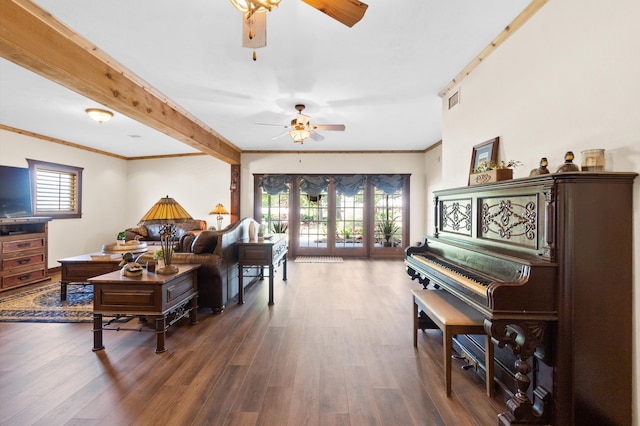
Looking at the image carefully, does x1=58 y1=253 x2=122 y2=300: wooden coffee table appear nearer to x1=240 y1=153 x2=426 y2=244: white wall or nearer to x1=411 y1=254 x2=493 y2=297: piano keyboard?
x1=240 y1=153 x2=426 y2=244: white wall

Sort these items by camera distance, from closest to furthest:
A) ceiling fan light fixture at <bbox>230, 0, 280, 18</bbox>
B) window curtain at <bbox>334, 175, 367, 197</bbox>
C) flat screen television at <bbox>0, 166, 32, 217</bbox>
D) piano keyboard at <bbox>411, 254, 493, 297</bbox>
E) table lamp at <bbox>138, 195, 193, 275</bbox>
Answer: ceiling fan light fixture at <bbox>230, 0, 280, 18</bbox> < piano keyboard at <bbox>411, 254, 493, 297</bbox> < table lamp at <bbox>138, 195, 193, 275</bbox> < flat screen television at <bbox>0, 166, 32, 217</bbox> < window curtain at <bbox>334, 175, 367, 197</bbox>

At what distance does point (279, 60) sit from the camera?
9.27ft

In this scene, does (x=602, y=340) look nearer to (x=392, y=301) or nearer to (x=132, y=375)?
(x=392, y=301)

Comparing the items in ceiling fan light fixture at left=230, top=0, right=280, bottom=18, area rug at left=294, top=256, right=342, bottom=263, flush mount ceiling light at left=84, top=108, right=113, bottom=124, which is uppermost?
flush mount ceiling light at left=84, top=108, right=113, bottom=124

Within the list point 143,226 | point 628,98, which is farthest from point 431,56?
point 143,226

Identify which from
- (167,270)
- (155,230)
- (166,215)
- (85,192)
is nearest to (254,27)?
(166,215)

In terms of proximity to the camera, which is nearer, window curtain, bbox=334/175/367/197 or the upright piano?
the upright piano

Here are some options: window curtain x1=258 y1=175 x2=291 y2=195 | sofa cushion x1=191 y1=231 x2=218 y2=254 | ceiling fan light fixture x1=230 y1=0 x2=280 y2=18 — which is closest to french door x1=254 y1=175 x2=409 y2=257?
window curtain x1=258 y1=175 x2=291 y2=195

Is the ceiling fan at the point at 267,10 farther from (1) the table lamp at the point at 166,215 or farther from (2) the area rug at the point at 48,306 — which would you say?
(2) the area rug at the point at 48,306

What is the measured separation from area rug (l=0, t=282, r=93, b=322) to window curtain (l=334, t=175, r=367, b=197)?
17.0 feet

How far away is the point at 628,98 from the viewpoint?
1.44 metres

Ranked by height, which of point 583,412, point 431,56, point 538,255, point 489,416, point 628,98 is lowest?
point 489,416

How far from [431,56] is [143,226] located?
6883mm

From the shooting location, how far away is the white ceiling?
7.05 ft
